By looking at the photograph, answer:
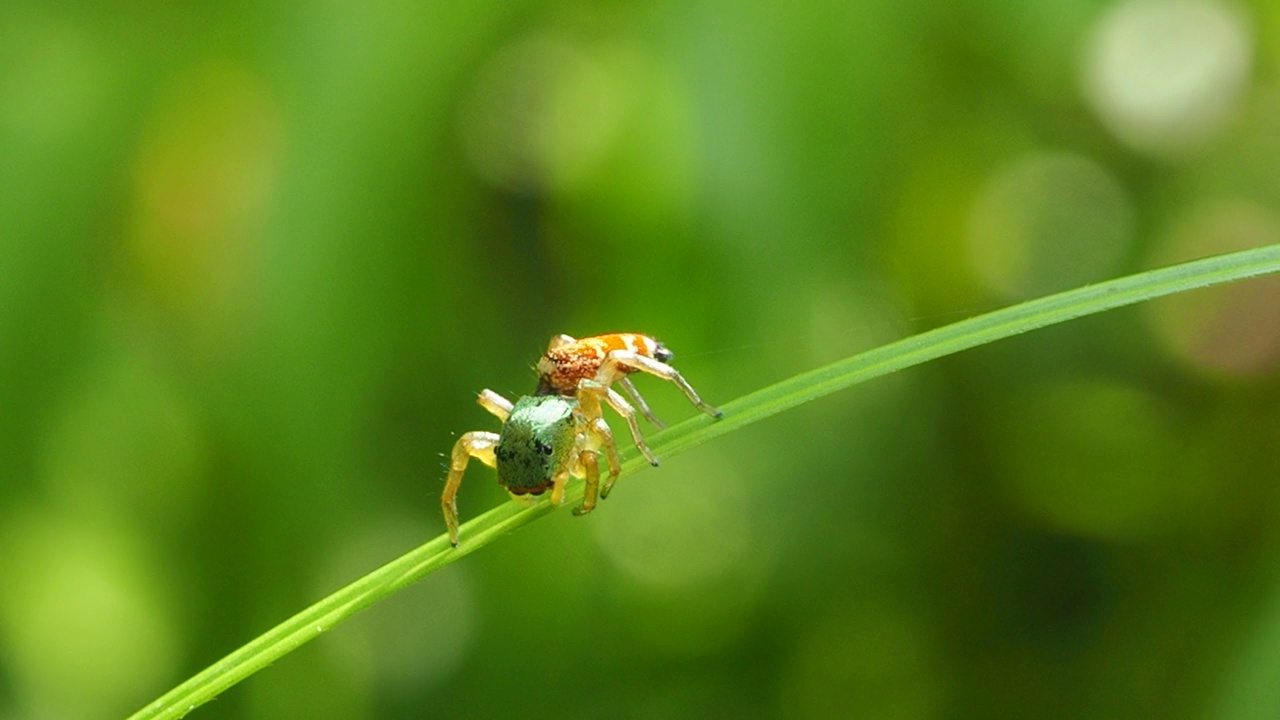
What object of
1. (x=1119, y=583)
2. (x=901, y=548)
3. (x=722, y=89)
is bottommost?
(x=1119, y=583)

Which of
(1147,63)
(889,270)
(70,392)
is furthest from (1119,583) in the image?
(70,392)

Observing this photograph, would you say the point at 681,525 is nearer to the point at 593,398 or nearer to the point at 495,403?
the point at 495,403

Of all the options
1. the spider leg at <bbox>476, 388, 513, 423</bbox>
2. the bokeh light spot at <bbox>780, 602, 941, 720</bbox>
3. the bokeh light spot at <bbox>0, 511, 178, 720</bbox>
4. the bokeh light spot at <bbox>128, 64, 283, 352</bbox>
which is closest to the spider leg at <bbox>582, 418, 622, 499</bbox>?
the spider leg at <bbox>476, 388, 513, 423</bbox>

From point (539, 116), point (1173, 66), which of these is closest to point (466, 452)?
point (539, 116)

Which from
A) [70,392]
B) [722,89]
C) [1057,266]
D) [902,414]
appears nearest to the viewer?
[722,89]

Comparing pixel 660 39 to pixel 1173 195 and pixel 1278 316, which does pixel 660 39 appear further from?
pixel 1278 316

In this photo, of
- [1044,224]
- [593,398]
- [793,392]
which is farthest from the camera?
[1044,224]

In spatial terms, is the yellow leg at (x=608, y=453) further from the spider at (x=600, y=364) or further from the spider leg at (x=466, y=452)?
the spider leg at (x=466, y=452)

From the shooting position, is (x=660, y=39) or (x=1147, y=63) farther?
(x=1147, y=63)

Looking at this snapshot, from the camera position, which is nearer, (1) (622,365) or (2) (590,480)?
(2) (590,480)
